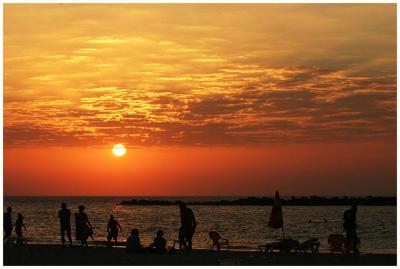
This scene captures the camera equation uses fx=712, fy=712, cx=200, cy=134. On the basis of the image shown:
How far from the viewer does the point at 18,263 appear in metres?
18.6

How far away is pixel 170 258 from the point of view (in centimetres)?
2025

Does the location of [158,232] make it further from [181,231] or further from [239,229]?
[239,229]

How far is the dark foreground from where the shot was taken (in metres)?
19.1

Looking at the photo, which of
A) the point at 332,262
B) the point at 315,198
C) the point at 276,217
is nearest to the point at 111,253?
the point at 276,217

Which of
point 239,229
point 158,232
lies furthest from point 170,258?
point 239,229

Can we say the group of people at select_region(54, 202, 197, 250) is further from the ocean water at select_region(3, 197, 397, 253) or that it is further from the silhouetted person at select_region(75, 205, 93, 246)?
the ocean water at select_region(3, 197, 397, 253)

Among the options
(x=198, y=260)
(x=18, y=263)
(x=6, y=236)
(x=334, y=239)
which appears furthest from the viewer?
(x=6, y=236)

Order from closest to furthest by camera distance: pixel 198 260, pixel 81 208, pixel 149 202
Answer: pixel 198 260 → pixel 81 208 → pixel 149 202

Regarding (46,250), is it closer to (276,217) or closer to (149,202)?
(276,217)

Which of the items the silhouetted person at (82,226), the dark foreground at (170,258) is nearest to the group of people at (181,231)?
the silhouetted person at (82,226)

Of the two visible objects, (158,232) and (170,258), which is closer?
(170,258)

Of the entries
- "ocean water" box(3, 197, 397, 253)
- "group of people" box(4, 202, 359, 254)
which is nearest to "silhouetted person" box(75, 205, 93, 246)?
"group of people" box(4, 202, 359, 254)

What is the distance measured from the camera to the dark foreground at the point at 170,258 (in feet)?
62.8

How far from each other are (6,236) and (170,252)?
809cm
